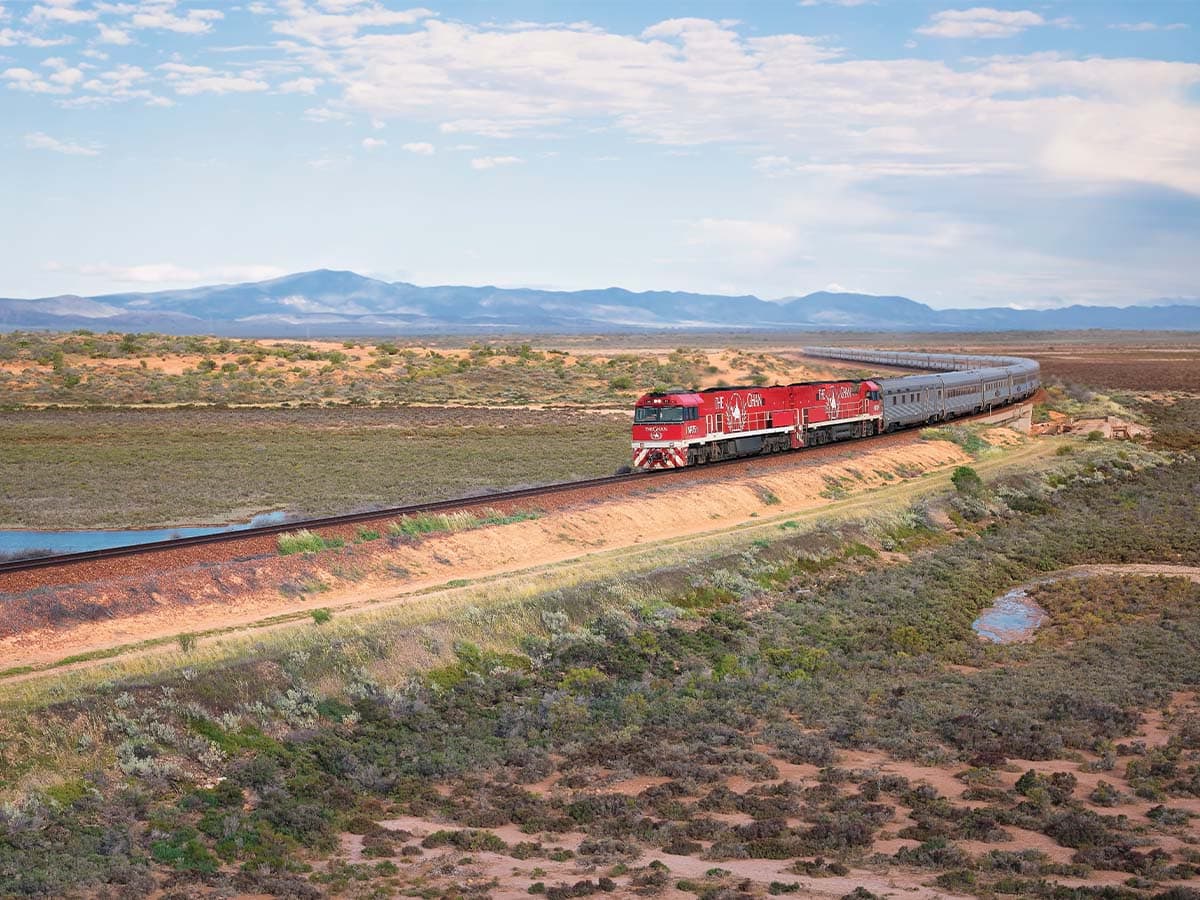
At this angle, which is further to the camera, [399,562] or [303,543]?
[303,543]

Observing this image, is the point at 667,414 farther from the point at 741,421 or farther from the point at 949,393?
the point at 949,393

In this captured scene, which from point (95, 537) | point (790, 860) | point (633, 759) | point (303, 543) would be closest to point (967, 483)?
point (303, 543)

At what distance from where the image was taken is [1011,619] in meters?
31.6

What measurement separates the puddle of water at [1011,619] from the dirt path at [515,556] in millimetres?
7783

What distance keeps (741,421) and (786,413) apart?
15.2 ft

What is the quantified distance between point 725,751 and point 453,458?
4153cm

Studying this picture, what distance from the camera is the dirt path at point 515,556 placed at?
24.6 meters

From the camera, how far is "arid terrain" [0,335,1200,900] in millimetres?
15734

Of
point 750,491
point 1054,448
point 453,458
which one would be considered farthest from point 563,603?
point 1054,448

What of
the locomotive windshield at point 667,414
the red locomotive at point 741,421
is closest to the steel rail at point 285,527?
the red locomotive at point 741,421

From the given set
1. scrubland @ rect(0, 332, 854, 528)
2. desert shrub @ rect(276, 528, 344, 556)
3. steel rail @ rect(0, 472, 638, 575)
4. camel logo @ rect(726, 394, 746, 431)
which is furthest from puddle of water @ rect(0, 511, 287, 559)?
camel logo @ rect(726, 394, 746, 431)

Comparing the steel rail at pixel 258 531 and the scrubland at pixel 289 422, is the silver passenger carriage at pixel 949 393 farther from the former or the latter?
the steel rail at pixel 258 531

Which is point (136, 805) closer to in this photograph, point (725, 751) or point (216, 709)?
point (216, 709)

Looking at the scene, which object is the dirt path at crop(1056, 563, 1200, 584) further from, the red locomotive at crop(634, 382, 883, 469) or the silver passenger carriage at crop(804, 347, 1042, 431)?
the silver passenger carriage at crop(804, 347, 1042, 431)
